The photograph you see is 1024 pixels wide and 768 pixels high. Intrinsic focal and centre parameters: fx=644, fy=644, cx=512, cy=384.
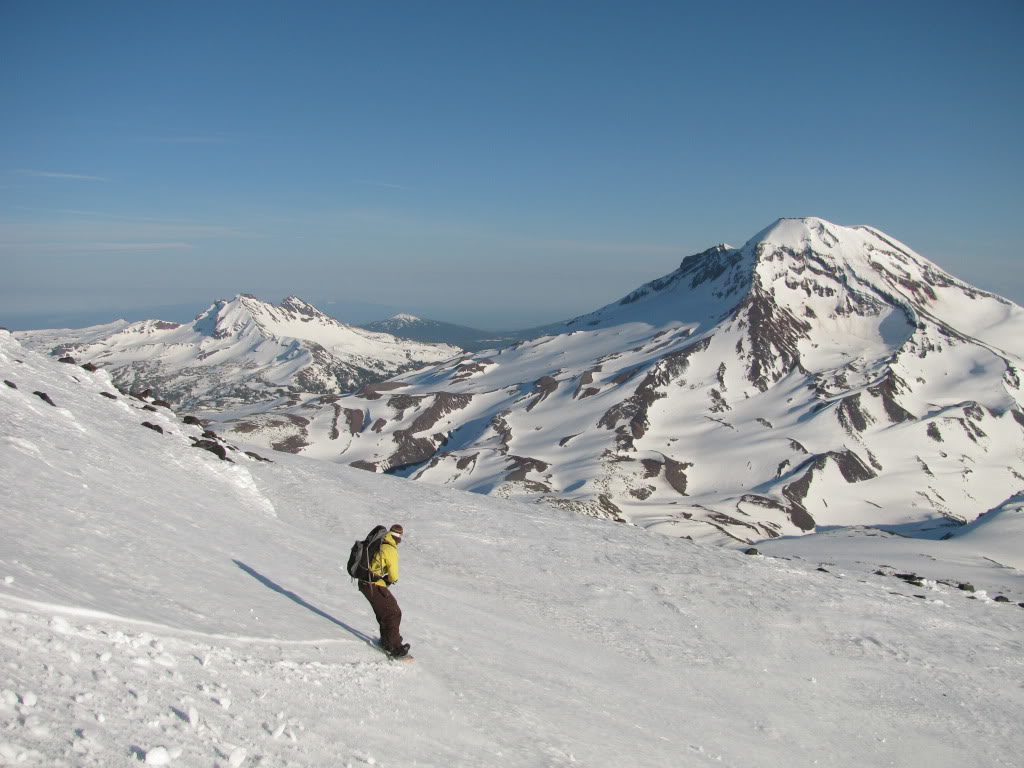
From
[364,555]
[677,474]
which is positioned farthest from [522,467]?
[364,555]

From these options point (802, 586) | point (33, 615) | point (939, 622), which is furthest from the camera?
point (802, 586)

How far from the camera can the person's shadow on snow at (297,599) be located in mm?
13242

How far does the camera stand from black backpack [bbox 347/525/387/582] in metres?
12.6

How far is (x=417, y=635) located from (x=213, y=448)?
18.3 m

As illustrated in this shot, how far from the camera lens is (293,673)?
10203 mm

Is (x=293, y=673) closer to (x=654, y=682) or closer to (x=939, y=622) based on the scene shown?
(x=654, y=682)

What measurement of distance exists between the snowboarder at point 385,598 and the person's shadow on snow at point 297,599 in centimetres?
54

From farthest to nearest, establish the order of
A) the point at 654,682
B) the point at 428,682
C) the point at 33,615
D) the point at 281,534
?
the point at 281,534, the point at 654,682, the point at 428,682, the point at 33,615

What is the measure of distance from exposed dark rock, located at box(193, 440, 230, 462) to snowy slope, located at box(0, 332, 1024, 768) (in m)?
0.60

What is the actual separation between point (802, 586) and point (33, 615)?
2511cm

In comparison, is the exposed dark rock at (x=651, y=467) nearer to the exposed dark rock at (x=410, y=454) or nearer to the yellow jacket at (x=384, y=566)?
the exposed dark rock at (x=410, y=454)

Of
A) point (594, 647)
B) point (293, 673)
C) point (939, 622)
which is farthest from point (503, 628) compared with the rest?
point (939, 622)

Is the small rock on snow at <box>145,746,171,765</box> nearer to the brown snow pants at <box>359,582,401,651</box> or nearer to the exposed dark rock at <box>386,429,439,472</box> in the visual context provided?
the brown snow pants at <box>359,582,401,651</box>

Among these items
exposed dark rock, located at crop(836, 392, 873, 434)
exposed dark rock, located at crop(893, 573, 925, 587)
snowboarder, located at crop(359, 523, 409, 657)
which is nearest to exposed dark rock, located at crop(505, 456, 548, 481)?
exposed dark rock, located at crop(836, 392, 873, 434)
